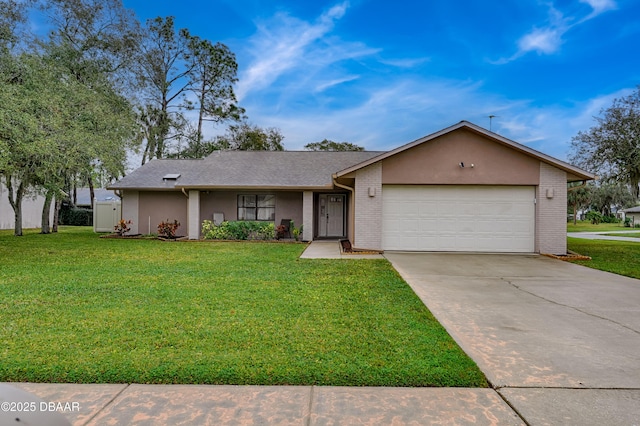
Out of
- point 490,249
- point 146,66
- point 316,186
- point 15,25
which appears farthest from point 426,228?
point 146,66

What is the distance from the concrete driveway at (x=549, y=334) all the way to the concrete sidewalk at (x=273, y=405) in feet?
1.37

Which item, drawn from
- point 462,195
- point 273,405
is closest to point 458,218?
point 462,195

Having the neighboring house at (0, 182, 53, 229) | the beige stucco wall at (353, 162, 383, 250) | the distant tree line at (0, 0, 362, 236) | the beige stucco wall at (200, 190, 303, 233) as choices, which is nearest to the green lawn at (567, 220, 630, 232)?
the distant tree line at (0, 0, 362, 236)

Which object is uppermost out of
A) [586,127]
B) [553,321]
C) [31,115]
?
[586,127]

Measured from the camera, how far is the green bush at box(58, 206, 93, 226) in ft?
92.4

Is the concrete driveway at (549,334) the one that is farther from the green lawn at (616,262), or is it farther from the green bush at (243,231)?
the green bush at (243,231)

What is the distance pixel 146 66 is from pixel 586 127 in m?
27.0

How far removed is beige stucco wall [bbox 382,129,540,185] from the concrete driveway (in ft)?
12.9

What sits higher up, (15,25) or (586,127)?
(15,25)

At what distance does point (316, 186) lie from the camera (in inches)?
600

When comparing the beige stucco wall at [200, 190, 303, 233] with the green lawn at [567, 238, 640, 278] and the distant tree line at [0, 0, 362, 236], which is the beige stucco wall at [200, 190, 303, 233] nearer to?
the distant tree line at [0, 0, 362, 236]

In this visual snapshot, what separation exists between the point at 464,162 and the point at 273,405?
10.8m

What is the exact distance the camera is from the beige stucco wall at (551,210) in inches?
460

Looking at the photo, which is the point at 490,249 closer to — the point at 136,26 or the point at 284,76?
the point at 284,76
